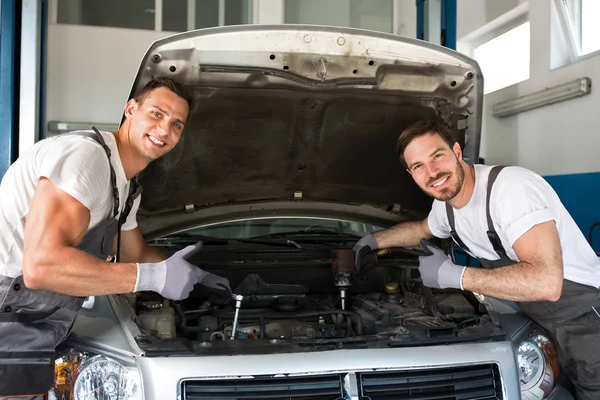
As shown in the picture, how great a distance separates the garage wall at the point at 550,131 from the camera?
4.30m

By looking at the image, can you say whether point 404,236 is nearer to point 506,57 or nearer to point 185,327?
point 185,327

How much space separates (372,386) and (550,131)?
413 cm

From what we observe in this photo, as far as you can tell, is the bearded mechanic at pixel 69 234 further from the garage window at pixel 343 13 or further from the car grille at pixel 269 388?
the garage window at pixel 343 13

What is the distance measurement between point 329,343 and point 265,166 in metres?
1.18

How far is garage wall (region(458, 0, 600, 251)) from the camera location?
4.30 meters

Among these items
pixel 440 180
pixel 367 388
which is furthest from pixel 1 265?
pixel 440 180

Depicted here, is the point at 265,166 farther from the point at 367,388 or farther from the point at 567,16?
the point at 567,16

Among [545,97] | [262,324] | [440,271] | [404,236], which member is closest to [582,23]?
[545,97]

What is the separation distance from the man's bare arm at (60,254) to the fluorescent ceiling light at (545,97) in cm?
425

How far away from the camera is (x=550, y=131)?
15.8ft

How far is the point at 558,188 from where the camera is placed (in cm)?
464

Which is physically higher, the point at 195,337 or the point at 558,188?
the point at 558,188

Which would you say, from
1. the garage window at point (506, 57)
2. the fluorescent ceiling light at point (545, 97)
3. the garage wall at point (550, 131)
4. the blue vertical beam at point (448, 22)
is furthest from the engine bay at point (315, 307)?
the garage window at point (506, 57)

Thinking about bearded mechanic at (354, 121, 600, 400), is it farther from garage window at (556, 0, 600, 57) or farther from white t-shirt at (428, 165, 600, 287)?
garage window at (556, 0, 600, 57)
